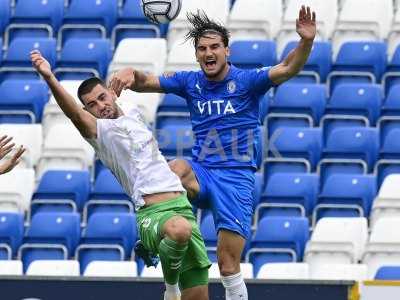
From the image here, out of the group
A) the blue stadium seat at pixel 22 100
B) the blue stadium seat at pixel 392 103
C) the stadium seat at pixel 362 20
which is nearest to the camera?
the blue stadium seat at pixel 392 103

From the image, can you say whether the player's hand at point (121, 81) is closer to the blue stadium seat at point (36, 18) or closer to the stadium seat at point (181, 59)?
the stadium seat at point (181, 59)

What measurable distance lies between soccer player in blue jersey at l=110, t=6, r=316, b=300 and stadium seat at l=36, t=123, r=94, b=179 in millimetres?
4686

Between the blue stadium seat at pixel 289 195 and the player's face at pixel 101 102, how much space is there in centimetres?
464

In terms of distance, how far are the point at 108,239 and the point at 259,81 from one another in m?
4.08

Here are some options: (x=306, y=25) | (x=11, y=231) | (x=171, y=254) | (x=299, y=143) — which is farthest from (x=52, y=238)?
(x=306, y=25)

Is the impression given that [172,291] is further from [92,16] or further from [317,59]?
[92,16]

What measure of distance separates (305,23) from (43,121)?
633 cm

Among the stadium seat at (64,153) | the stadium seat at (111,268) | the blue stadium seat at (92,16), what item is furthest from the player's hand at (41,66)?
the blue stadium seat at (92,16)

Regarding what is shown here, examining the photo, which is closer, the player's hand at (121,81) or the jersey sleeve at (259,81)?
the player's hand at (121,81)

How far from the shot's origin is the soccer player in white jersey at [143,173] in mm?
9711

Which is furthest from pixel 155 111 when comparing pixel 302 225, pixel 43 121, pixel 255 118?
pixel 255 118

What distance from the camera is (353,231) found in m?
13.8

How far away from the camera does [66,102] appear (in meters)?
9.55

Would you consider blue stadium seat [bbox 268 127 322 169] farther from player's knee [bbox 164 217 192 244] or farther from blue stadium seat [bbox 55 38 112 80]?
player's knee [bbox 164 217 192 244]
